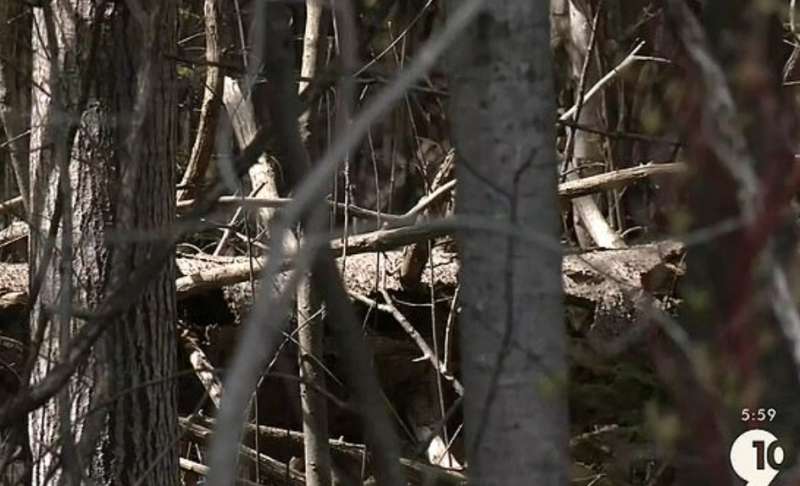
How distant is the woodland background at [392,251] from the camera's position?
71.7 inches

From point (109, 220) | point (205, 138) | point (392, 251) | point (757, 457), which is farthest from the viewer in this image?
point (392, 251)

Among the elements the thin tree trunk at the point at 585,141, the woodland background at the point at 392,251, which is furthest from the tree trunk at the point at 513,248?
the thin tree trunk at the point at 585,141

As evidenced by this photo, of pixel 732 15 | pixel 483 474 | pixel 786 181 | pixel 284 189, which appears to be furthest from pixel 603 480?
pixel 786 181

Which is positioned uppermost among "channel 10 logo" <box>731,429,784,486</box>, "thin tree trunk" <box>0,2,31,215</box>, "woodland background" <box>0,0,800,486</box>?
"thin tree trunk" <box>0,2,31,215</box>

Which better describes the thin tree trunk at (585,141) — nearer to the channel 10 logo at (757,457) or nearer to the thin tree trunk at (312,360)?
the thin tree trunk at (312,360)

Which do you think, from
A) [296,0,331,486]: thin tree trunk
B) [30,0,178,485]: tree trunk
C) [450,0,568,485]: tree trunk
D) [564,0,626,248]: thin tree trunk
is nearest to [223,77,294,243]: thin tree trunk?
[296,0,331,486]: thin tree trunk

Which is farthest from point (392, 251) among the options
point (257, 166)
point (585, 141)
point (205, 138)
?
point (585, 141)

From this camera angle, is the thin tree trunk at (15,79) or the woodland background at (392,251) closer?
the woodland background at (392,251)

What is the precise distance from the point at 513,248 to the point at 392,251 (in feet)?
12.1

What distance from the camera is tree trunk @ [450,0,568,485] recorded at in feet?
6.73

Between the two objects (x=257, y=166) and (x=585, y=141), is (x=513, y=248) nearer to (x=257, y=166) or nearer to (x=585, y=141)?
(x=257, y=166)

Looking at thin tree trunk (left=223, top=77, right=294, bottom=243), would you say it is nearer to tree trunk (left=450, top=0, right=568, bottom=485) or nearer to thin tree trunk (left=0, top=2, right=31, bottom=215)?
thin tree trunk (left=0, top=2, right=31, bottom=215)

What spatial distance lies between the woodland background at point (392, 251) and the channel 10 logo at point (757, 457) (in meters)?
0.06

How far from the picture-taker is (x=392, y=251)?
572 centimetres
